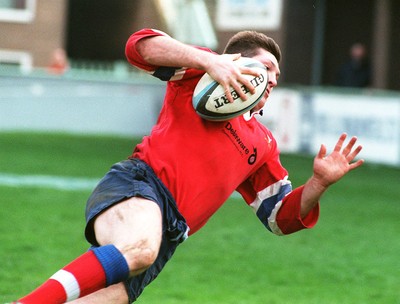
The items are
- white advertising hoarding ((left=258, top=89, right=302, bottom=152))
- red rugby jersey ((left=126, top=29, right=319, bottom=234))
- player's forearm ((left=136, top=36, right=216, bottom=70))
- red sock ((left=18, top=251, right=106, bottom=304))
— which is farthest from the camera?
white advertising hoarding ((left=258, top=89, right=302, bottom=152))

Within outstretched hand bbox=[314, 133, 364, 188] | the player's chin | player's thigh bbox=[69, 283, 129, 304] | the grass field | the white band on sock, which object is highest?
the player's chin

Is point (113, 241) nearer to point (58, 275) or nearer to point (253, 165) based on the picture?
point (58, 275)

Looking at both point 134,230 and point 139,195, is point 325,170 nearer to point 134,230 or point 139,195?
point 139,195

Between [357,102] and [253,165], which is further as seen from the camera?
[357,102]

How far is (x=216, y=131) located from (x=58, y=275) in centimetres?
114

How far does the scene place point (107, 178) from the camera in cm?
516

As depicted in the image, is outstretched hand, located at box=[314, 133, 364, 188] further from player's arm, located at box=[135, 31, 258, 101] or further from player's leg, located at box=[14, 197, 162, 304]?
player's leg, located at box=[14, 197, 162, 304]

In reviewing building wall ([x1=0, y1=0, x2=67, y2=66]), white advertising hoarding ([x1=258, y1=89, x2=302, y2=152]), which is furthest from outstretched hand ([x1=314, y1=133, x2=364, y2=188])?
building wall ([x1=0, y1=0, x2=67, y2=66])

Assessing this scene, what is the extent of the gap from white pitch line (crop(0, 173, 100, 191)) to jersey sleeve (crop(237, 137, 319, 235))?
776 cm

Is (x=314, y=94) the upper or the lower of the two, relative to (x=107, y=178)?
lower

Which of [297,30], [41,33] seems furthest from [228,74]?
[41,33]

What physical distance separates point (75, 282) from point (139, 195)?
0.56m

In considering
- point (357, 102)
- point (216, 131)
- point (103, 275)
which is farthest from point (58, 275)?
point (357, 102)

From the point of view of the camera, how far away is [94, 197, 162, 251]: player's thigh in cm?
477
